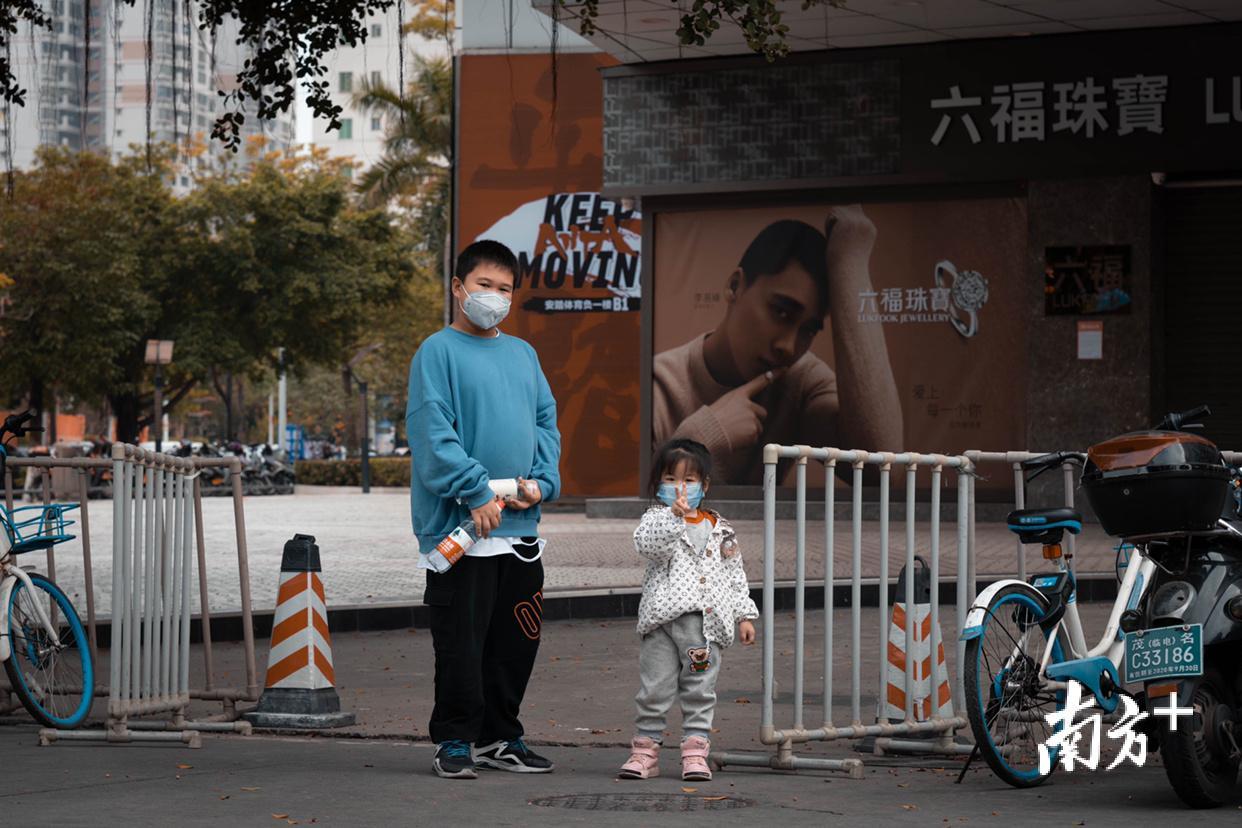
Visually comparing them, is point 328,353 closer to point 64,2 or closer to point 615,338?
point 615,338

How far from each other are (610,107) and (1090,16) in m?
5.64

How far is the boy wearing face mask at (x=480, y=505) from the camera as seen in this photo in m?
6.74

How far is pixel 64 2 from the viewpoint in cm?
915

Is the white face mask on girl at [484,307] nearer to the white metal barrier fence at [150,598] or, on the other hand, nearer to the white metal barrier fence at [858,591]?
the white metal barrier fence at [858,591]

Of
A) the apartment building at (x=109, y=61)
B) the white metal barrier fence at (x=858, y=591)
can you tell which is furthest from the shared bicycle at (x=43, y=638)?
the white metal barrier fence at (x=858, y=591)

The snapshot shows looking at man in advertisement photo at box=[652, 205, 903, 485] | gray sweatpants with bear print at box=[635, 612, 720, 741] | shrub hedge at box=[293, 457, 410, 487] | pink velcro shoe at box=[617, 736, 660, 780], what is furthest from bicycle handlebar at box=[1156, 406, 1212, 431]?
shrub hedge at box=[293, 457, 410, 487]

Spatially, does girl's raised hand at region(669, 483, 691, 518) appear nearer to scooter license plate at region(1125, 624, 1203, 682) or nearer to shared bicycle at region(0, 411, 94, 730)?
scooter license plate at region(1125, 624, 1203, 682)

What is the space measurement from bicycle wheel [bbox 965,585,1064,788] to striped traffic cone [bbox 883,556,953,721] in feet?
3.25

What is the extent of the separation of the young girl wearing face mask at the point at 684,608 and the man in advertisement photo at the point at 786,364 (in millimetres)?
14396

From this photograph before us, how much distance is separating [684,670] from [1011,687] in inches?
45.7

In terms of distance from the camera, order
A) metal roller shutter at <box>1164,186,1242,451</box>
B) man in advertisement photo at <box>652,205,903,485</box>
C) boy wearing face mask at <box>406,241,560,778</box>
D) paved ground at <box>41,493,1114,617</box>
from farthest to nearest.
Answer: man in advertisement photo at <box>652,205,903,485</box> < metal roller shutter at <box>1164,186,1242,451</box> < paved ground at <box>41,493,1114,617</box> < boy wearing face mask at <box>406,241,560,778</box>

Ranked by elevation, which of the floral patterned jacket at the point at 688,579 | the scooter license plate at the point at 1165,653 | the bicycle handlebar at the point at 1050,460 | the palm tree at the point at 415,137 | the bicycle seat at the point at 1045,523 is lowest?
the scooter license plate at the point at 1165,653

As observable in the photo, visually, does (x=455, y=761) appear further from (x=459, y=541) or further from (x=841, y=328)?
(x=841, y=328)

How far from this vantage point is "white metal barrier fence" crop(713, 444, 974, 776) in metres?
6.79
